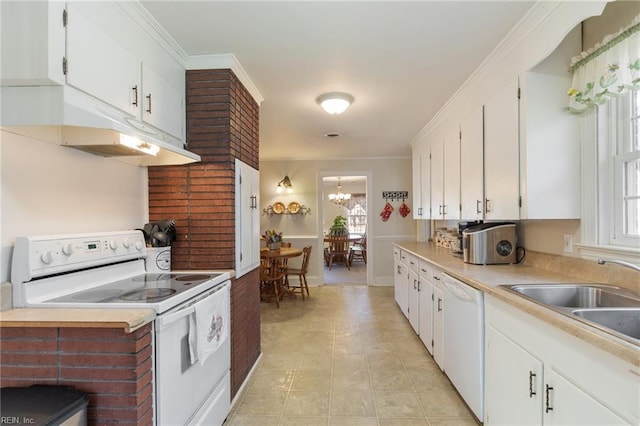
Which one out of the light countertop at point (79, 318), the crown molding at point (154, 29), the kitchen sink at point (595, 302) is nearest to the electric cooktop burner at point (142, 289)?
the light countertop at point (79, 318)

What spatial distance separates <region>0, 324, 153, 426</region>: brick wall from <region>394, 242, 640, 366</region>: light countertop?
1632 mm

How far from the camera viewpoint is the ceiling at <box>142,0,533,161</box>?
1675 millimetres

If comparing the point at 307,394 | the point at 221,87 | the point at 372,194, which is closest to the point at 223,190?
the point at 221,87

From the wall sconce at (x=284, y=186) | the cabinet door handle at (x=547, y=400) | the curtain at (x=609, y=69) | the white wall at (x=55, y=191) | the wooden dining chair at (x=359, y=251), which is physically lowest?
the wooden dining chair at (x=359, y=251)

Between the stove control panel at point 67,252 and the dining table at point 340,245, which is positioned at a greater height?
the stove control panel at point 67,252

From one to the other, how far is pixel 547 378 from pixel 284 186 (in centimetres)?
505

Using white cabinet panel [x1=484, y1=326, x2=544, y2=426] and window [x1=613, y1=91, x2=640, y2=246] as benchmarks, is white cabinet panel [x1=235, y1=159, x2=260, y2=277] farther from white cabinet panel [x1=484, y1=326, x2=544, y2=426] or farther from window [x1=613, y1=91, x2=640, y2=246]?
window [x1=613, y1=91, x2=640, y2=246]

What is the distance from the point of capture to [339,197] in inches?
381

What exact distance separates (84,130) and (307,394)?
7.14 ft

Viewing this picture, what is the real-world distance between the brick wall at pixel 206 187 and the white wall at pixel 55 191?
25 cm

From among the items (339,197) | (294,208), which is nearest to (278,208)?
(294,208)

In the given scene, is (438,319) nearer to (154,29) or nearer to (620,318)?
(620,318)

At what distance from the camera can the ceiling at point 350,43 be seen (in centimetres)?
167

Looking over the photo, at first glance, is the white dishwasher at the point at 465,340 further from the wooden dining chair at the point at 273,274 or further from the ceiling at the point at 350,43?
the wooden dining chair at the point at 273,274
